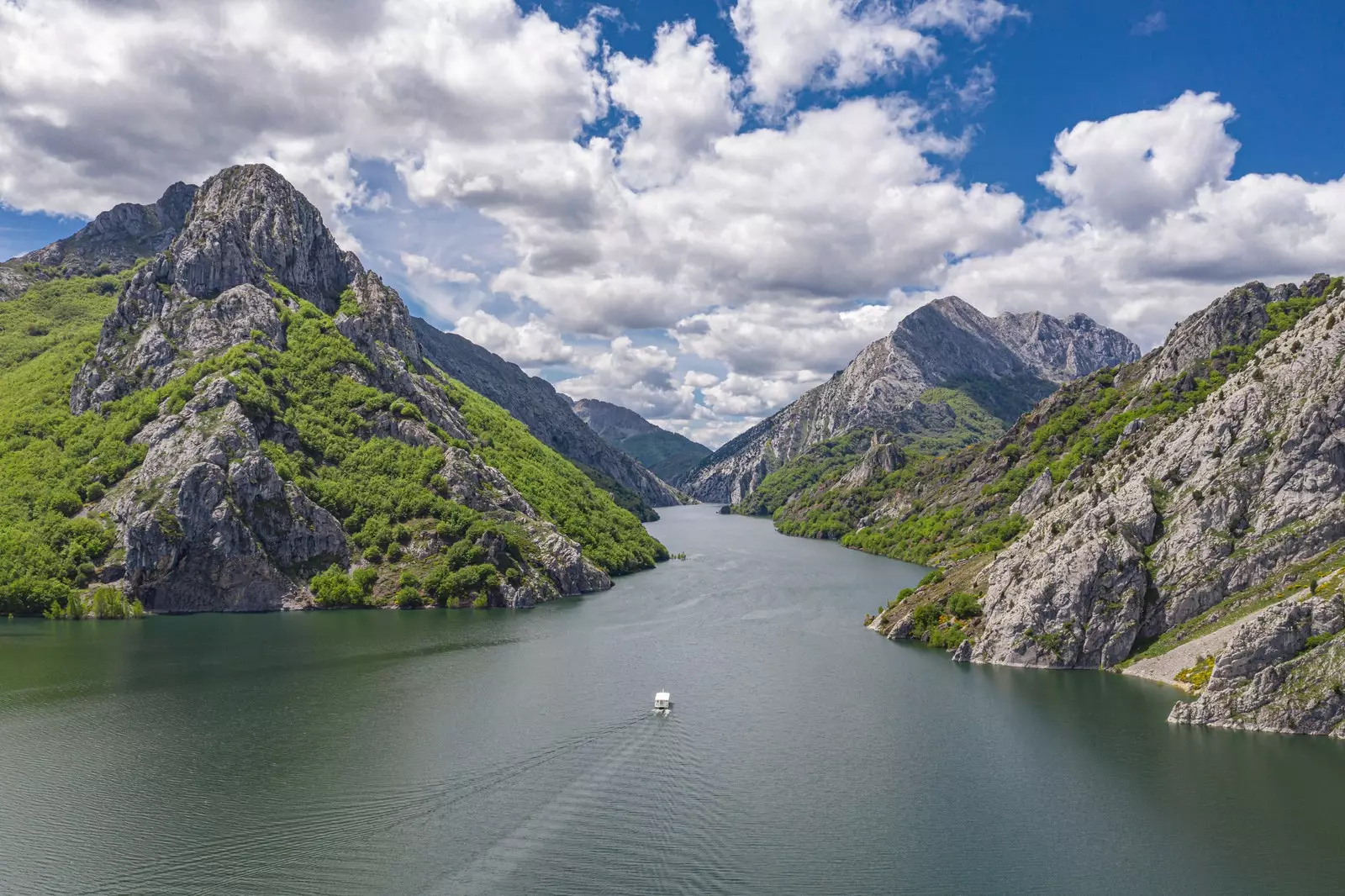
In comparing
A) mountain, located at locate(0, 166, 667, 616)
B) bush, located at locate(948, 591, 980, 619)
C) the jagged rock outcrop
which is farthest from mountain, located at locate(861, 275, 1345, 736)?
mountain, located at locate(0, 166, 667, 616)

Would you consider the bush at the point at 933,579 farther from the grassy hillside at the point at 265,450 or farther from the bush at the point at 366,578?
the bush at the point at 366,578

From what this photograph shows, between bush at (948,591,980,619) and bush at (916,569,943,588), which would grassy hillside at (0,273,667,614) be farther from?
bush at (948,591,980,619)

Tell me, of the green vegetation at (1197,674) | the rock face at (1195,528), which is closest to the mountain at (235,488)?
the rock face at (1195,528)

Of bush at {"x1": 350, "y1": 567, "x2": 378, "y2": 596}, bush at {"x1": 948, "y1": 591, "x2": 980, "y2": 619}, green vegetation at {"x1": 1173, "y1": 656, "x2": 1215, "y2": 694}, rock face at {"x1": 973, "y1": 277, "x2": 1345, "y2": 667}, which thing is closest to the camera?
green vegetation at {"x1": 1173, "y1": 656, "x2": 1215, "y2": 694}

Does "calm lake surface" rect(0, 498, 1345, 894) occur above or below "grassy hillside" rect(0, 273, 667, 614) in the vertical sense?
below

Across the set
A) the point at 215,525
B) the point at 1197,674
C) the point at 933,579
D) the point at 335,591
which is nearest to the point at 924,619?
the point at 933,579

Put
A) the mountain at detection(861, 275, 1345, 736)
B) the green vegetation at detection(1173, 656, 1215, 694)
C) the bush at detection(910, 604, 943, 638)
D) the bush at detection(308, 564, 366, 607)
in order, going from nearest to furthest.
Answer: the mountain at detection(861, 275, 1345, 736) < the green vegetation at detection(1173, 656, 1215, 694) < the bush at detection(910, 604, 943, 638) < the bush at detection(308, 564, 366, 607)

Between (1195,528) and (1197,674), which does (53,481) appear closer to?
(1197,674)
